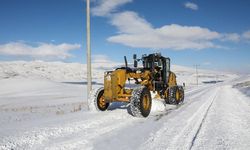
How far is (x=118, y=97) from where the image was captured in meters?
12.3

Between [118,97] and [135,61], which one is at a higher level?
[135,61]

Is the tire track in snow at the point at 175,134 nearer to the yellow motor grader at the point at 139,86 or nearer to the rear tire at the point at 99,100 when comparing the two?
the yellow motor grader at the point at 139,86

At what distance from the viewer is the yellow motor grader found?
Result: 36.2 ft

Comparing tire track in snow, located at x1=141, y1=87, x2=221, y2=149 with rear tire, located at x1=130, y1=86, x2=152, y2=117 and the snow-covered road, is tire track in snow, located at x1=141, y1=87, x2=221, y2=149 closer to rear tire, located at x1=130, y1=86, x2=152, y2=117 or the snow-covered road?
the snow-covered road

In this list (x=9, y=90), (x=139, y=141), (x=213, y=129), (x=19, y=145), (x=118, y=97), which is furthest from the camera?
(x=9, y=90)

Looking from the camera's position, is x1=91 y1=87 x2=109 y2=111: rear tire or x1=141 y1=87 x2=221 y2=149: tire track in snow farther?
x1=91 y1=87 x2=109 y2=111: rear tire

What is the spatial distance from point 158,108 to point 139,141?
6341 mm

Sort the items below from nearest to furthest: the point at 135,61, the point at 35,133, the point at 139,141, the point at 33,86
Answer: the point at 139,141
the point at 35,133
the point at 135,61
the point at 33,86

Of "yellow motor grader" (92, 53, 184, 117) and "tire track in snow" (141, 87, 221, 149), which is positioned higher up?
"yellow motor grader" (92, 53, 184, 117)

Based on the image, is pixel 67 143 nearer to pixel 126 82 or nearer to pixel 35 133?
pixel 35 133

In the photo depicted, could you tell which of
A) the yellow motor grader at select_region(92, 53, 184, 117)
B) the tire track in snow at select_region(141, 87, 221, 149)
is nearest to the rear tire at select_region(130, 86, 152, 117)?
the yellow motor grader at select_region(92, 53, 184, 117)

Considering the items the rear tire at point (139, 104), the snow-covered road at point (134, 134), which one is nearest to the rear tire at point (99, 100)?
the rear tire at point (139, 104)

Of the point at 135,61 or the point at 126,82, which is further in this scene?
the point at 135,61

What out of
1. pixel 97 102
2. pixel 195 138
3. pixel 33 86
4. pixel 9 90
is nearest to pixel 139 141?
pixel 195 138
